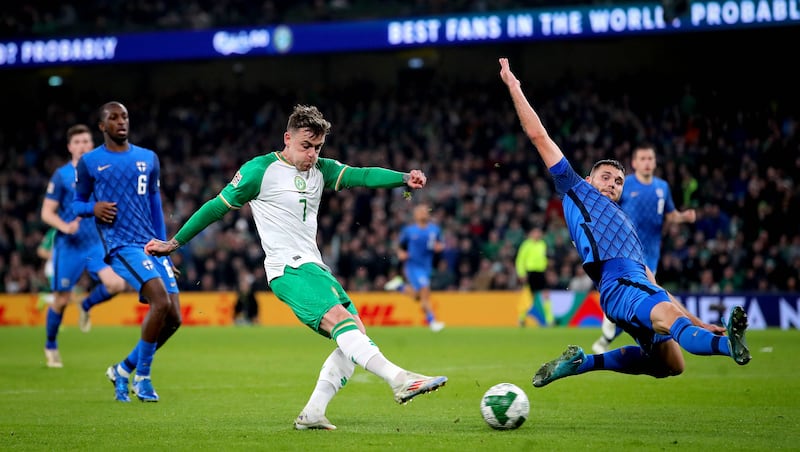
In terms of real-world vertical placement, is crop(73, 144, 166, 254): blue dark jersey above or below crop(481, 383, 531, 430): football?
above

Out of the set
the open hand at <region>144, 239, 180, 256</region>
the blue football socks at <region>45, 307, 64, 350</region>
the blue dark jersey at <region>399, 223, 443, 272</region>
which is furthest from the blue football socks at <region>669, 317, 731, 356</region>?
the blue dark jersey at <region>399, 223, 443, 272</region>

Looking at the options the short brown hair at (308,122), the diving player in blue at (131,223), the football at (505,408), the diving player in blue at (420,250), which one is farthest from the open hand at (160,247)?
the diving player in blue at (420,250)

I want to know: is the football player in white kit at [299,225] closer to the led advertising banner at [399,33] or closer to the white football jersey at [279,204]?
the white football jersey at [279,204]

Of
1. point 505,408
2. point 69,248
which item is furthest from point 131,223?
point 69,248

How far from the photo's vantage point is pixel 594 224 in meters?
7.62

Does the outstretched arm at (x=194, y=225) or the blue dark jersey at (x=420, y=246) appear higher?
the outstretched arm at (x=194, y=225)

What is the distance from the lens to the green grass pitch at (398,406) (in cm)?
690

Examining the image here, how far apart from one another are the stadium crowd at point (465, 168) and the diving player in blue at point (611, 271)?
15450mm

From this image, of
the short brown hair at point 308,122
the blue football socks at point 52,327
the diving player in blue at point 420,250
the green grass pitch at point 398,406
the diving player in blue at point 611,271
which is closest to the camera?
the green grass pitch at point 398,406

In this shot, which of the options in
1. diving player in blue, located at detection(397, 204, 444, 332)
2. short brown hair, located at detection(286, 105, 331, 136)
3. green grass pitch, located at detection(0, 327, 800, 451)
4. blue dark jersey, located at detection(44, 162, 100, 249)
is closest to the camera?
green grass pitch, located at detection(0, 327, 800, 451)

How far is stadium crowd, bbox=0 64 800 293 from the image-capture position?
78.9ft

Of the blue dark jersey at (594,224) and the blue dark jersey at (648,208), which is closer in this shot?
the blue dark jersey at (594,224)

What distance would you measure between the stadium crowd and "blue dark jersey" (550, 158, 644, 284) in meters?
15.8

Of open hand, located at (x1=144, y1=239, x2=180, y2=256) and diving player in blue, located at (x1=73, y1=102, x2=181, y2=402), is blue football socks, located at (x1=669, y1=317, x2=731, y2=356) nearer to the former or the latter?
open hand, located at (x1=144, y1=239, x2=180, y2=256)
